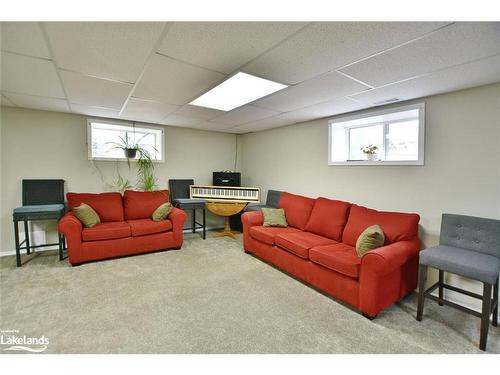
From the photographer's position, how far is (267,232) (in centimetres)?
331

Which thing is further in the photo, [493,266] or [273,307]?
[273,307]

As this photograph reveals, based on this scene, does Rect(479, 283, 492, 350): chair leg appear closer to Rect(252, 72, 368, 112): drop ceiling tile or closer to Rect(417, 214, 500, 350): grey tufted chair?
Rect(417, 214, 500, 350): grey tufted chair

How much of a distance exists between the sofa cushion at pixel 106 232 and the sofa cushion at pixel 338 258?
2594 millimetres

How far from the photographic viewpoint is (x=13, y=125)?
3.48 metres

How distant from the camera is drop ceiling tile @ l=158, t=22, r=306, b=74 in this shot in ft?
4.55

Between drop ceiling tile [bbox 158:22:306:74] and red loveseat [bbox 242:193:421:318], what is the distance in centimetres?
188

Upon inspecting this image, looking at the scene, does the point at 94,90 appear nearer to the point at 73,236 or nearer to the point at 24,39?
the point at 24,39

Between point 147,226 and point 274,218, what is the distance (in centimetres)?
190

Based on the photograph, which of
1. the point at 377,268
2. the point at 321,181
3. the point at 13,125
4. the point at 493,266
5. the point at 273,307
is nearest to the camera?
the point at 493,266

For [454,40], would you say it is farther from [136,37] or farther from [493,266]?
[136,37]

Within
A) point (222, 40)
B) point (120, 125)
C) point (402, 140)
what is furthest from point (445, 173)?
point (120, 125)

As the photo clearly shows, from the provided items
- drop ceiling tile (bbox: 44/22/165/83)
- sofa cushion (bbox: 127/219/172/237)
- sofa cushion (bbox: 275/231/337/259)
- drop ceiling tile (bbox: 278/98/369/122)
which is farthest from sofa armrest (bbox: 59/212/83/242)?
drop ceiling tile (bbox: 278/98/369/122)
